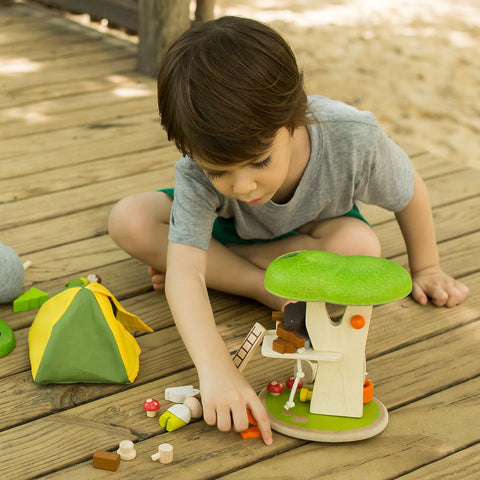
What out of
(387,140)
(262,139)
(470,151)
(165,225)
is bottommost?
(470,151)

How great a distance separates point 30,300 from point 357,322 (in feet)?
2.58

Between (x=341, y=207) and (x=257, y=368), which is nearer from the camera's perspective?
(x=257, y=368)

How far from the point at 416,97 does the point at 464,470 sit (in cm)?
262

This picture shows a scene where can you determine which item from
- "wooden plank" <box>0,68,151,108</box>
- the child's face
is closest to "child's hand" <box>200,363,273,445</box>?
the child's face

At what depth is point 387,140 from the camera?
167 centimetres

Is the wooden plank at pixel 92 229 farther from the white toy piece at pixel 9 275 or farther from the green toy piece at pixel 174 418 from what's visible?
the green toy piece at pixel 174 418

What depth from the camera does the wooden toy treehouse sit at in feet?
4.15

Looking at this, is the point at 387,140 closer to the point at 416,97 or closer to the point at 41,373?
the point at 41,373

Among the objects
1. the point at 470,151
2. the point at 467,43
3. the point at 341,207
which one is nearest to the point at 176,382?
the point at 341,207

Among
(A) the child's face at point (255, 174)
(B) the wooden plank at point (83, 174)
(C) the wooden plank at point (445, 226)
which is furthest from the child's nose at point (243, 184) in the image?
(B) the wooden plank at point (83, 174)

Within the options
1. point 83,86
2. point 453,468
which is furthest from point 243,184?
point 83,86

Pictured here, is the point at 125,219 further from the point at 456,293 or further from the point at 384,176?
the point at 456,293

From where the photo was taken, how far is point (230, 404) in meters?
1.34

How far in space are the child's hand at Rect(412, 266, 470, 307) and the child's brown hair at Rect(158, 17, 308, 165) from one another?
2.17ft
